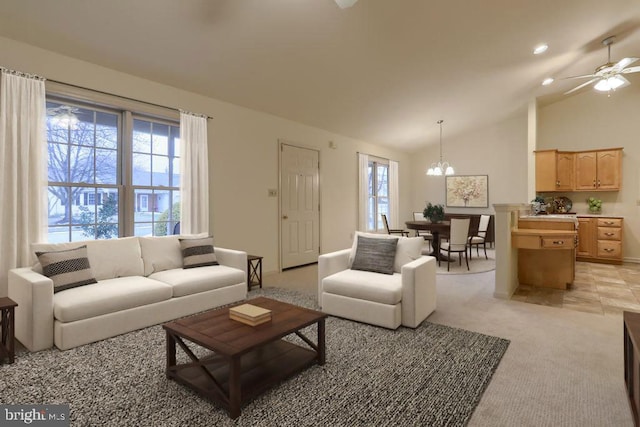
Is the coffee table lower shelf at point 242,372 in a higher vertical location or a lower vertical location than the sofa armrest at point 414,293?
lower

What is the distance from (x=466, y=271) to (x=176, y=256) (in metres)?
4.37

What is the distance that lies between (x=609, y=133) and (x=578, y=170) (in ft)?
2.93

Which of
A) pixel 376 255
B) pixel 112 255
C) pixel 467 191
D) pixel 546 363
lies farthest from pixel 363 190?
pixel 546 363

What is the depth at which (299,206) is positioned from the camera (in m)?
6.02

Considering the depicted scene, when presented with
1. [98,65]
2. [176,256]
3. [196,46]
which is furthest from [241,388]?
[98,65]

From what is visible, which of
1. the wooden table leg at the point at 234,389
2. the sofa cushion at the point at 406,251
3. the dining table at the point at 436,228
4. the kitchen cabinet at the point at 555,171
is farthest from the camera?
the kitchen cabinet at the point at 555,171

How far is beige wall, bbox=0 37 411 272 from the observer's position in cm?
336

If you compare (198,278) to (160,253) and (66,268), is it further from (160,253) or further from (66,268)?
(66,268)

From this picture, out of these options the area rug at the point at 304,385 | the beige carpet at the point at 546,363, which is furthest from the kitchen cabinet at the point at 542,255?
the area rug at the point at 304,385

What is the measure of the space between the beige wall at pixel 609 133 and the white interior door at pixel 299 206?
525cm

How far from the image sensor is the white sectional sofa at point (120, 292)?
8.63 feet

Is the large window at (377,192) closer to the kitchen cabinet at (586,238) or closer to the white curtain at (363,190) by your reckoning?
the white curtain at (363,190)

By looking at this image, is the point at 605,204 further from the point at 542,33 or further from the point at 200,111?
the point at 200,111

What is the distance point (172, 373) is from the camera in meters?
2.19
